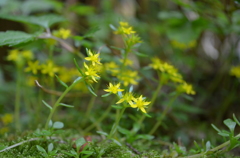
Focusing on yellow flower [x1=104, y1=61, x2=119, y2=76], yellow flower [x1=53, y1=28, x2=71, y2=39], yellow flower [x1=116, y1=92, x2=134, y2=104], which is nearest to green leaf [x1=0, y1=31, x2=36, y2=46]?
yellow flower [x1=53, y1=28, x2=71, y2=39]

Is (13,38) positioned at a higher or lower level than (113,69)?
higher

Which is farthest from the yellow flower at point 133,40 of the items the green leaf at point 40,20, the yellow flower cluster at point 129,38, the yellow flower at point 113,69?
the green leaf at point 40,20

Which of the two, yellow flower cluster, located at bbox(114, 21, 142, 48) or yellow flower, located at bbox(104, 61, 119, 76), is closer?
yellow flower cluster, located at bbox(114, 21, 142, 48)

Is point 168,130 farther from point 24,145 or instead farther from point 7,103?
point 7,103

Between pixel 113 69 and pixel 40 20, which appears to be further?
pixel 40 20

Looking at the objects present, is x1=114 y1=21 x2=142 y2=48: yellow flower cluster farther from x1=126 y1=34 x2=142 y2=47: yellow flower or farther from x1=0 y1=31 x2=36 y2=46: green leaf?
x1=0 y1=31 x2=36 y2=46: green leaf

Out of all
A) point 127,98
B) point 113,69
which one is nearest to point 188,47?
point 113,69

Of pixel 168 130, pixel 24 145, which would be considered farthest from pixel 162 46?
pixel 24 145

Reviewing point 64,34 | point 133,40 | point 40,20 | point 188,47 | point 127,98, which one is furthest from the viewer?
point 188,47

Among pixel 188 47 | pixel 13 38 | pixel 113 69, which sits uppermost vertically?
Answer: pixel 13 38

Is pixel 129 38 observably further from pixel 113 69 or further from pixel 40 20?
pixel 40 20

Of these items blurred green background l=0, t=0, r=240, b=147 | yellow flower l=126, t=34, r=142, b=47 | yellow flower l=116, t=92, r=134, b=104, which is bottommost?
blurred green background l=0, t=0, r=240, b=147
